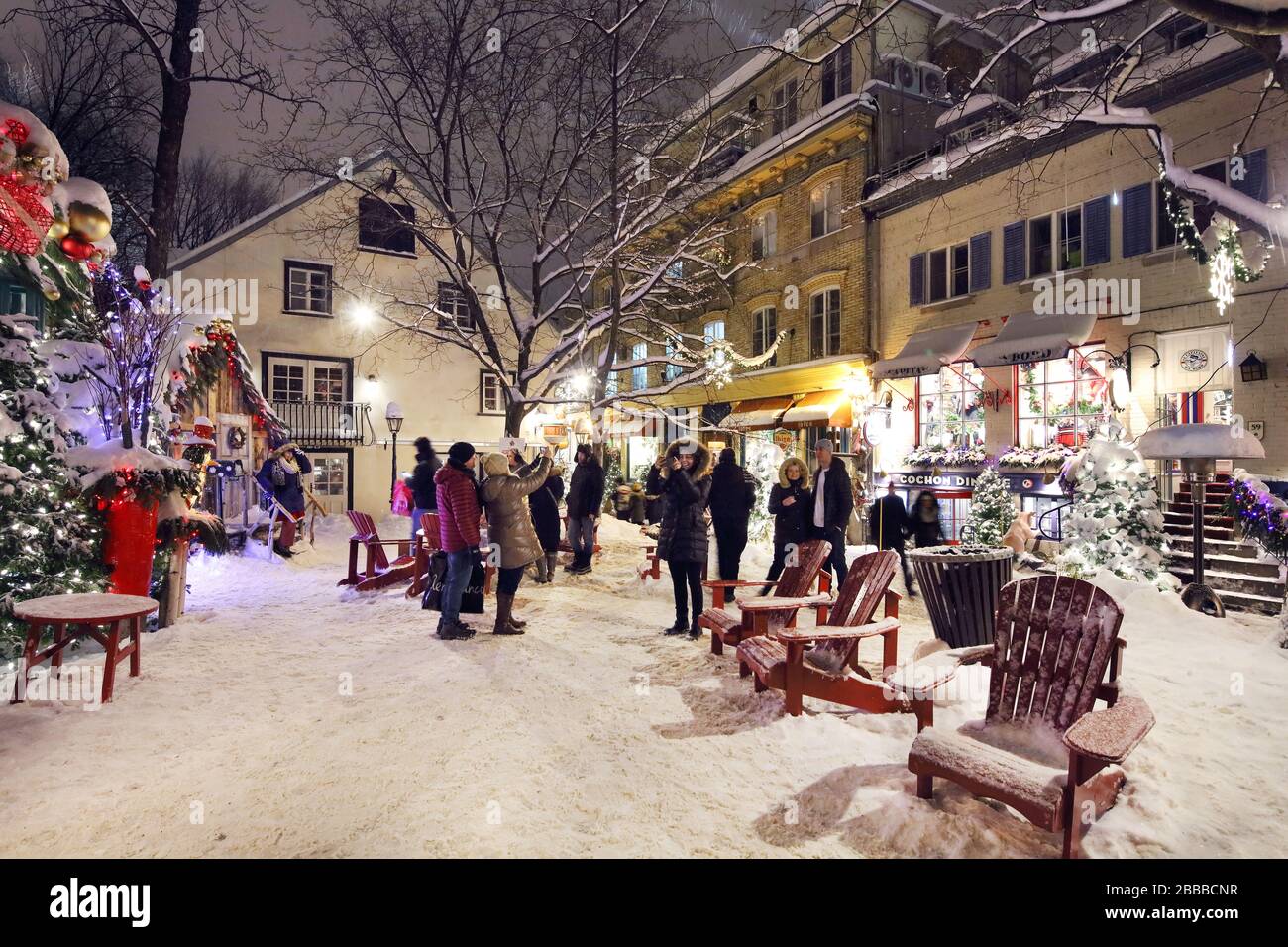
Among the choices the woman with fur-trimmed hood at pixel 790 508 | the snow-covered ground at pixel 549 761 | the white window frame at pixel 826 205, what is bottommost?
the snow-covered ground at pixel 549 761

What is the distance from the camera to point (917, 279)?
53.8 feet

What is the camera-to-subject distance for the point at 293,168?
13.0m

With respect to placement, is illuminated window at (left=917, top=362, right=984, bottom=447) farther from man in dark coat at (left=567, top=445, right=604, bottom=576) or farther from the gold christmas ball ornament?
the gold christmas ball ornament

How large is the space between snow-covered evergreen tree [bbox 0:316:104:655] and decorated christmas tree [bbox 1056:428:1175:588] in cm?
1087

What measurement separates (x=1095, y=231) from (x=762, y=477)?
814 centimetres

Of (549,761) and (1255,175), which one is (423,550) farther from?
(1255,175)

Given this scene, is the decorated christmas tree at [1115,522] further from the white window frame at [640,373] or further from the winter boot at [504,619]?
the white window frame at [640,373]

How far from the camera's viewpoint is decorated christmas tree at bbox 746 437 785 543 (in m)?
15.4

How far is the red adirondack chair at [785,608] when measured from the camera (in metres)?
5.62

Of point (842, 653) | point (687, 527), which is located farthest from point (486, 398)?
point (842, 653)

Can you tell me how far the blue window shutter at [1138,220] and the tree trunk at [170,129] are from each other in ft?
51.0

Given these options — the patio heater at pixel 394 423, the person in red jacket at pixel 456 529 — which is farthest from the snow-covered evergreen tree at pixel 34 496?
the patio heater at pixel 394 423
